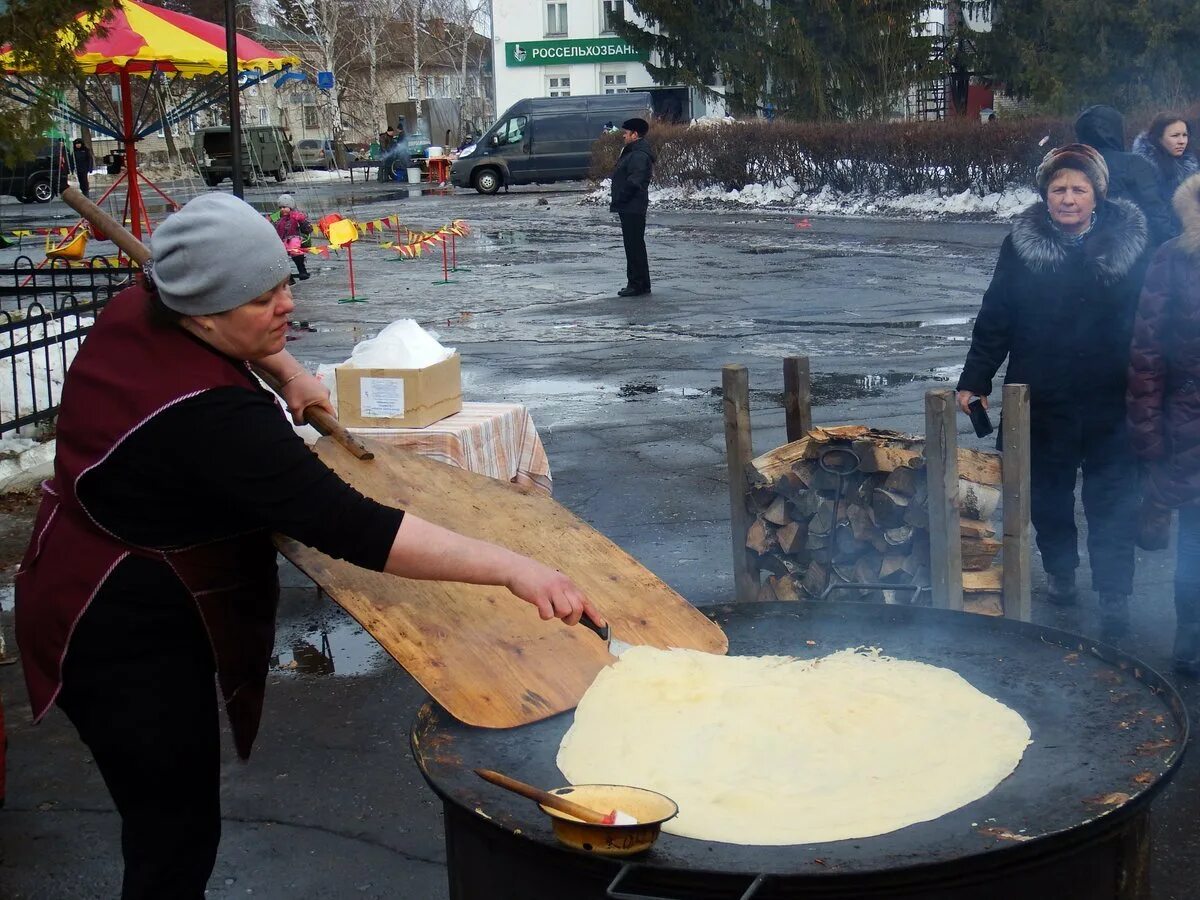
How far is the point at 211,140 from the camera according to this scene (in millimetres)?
42344

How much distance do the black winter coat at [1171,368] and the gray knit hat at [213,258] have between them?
3.26 metres

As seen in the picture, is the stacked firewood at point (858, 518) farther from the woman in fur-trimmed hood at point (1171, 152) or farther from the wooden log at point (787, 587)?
the woman in fur-trimmed hood at point (1171, 152)

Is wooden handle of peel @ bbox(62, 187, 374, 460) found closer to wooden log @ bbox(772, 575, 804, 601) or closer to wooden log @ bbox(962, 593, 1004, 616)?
wooden log @ bbox(772, 575, 804, 601)

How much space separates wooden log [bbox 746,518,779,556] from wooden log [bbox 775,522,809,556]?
0.04 m

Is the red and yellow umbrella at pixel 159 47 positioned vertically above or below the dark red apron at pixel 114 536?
above

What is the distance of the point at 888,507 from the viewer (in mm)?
4730

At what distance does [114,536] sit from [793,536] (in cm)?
295

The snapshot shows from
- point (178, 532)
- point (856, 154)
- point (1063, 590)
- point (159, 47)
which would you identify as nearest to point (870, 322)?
point (1063, 590)

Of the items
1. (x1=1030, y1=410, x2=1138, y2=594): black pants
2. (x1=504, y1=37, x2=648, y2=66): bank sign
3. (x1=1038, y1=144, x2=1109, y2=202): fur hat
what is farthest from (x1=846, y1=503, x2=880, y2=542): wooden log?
(x1=504, y1=37, x2=648, y2=66): bank sign

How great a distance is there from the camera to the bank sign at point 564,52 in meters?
54.9

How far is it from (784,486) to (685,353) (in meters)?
6.54

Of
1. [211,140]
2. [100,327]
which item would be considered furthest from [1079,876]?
[211,140]

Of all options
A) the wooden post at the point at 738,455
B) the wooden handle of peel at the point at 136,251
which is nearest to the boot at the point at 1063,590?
the wooden post at the point at 738,455

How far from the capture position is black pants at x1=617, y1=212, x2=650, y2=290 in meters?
14.3
